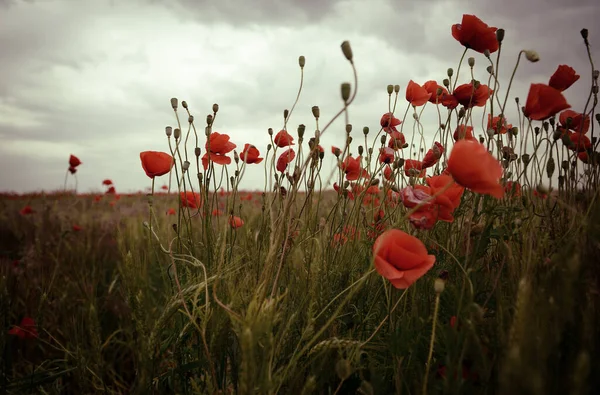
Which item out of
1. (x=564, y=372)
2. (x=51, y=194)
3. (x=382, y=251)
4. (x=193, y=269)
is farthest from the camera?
(x=51, y=194)

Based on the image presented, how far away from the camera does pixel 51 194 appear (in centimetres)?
1030

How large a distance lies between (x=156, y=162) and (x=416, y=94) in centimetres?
131

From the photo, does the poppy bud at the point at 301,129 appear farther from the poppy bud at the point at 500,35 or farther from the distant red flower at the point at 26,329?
the distant red flower at the point at 26,329

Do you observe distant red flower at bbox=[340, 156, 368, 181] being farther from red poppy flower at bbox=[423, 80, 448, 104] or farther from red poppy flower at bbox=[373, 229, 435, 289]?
red poppy flower at bbox=[373, 229, 435, 289]

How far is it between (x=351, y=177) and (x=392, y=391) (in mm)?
1020

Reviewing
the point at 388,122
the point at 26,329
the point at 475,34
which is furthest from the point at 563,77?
the point at 26,329

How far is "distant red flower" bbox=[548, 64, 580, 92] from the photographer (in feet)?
4.66

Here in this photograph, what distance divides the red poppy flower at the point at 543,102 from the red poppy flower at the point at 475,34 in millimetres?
440

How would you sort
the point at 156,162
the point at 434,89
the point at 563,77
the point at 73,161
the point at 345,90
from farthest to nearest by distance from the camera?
1. the point at 73,161
2. the point at 434,89
3. the point at 156,162
4. the point at 563,77
5. the point at 345,90

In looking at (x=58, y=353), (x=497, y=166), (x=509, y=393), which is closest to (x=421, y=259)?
(x=497, y=166)

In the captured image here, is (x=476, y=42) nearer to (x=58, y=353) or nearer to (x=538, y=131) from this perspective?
(x=538, y=131)

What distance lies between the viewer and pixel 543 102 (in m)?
1.25

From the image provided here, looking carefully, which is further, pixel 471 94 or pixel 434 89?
pixel 434 89

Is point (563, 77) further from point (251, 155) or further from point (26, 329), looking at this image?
point (26, 329)
